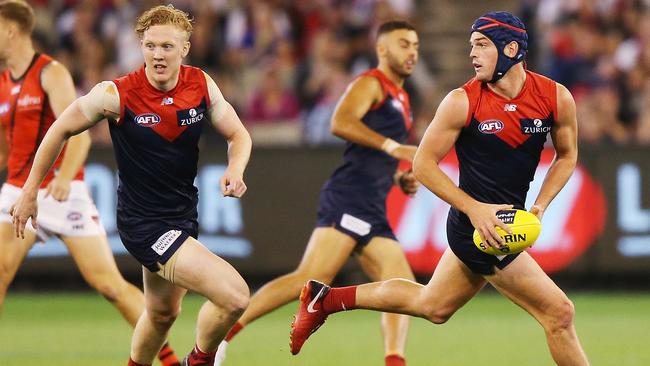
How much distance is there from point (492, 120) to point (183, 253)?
208 centimetres

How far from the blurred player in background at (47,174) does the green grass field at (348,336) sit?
50.8 inches

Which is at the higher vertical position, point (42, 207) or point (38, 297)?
point (42, 207)

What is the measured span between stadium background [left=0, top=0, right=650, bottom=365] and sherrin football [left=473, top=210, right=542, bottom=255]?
413cm

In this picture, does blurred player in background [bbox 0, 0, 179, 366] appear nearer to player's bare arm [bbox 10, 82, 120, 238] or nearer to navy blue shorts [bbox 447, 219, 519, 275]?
player's bare arm [bbox 10, 82, 120, 238]

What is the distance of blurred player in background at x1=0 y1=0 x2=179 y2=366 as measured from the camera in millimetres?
9297

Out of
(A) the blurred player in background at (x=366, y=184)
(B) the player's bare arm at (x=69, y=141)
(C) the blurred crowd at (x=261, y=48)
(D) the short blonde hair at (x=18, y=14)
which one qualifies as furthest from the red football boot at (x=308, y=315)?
(C) the blurred crowd at (x=261, y=48)

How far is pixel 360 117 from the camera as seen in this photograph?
9.84 m

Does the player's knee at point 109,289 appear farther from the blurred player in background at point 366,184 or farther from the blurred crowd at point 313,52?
the blurred crowd at point 313,52

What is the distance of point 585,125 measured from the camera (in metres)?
16.8

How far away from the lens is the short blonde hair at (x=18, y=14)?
954cm

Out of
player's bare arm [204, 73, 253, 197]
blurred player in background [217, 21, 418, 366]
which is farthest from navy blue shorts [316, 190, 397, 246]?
player's bare arm [204, 73, 253, 197]

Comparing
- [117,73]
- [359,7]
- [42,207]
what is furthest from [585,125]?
[42,207]

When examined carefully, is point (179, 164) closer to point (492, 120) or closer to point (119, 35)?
point (492, 120)

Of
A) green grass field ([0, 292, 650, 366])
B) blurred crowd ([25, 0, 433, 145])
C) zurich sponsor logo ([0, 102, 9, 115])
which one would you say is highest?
zurich sponsor logo ([0, 102, 9, 115])
